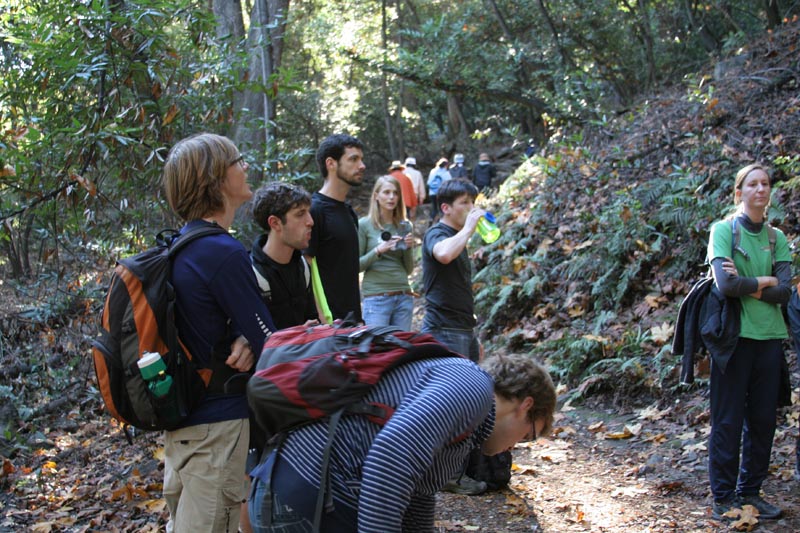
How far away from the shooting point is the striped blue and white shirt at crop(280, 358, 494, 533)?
6.93 ft

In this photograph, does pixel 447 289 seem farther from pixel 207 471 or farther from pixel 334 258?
pixel 207 471

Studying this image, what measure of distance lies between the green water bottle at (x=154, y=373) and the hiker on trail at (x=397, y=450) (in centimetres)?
57

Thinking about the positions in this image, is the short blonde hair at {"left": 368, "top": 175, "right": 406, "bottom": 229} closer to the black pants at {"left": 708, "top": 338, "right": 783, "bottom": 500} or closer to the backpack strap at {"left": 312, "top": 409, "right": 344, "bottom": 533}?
the black pants at {"left": 708, "top": 338, "right": 783, "bottom": 500}

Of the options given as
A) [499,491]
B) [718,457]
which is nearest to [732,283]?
[718,457]

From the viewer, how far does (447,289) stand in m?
5.62

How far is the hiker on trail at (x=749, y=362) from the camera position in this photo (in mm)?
4762

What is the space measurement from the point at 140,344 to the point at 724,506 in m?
4.00

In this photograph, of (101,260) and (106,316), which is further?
(101,260)

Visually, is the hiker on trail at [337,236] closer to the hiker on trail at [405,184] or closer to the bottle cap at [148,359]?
the bottle cap at [148,359]

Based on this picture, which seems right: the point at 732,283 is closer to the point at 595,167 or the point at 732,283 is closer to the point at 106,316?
the point at 106,316

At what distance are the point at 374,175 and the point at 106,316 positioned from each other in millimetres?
26642

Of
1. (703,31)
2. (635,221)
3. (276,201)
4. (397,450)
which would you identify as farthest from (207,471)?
(703,31)

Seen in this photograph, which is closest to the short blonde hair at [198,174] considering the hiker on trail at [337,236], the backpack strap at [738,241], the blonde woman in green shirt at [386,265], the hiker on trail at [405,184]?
the hiker on trail at [337,236]

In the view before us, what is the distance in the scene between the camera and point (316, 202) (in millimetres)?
5199
